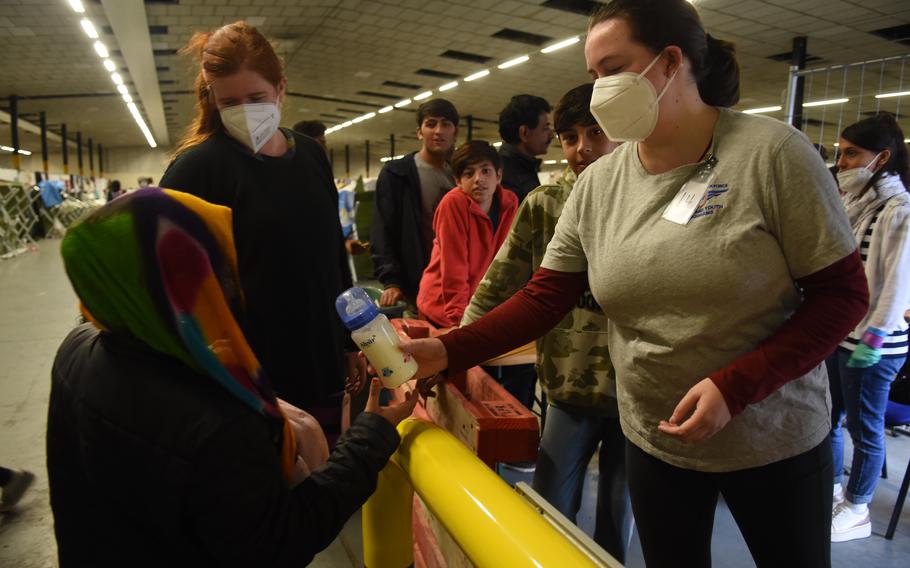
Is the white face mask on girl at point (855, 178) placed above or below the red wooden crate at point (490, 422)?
above

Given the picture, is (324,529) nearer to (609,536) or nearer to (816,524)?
(816,524)

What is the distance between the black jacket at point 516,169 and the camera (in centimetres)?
305

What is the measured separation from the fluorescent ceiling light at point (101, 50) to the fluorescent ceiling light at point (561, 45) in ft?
28.5

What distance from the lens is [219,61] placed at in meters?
1.57

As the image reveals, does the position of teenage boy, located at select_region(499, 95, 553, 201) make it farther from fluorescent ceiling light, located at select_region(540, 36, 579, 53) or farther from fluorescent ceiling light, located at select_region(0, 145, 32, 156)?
fluorescent ceiling light, located at select_region(0, 145, 32, 156)

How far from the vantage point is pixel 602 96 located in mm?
1176

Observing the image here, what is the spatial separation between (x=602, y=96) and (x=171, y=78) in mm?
16017

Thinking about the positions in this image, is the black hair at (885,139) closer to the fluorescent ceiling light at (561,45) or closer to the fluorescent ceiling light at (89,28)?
the fluorescent ceiling light at (561,45)

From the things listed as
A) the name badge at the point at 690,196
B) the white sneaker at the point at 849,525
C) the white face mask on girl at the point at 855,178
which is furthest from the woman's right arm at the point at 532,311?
the white face mask on girl at the point at 855,178

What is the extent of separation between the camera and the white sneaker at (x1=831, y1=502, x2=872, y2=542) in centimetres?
241

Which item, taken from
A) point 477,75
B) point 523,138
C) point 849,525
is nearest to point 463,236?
point 523,138

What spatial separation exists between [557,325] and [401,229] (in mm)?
1665

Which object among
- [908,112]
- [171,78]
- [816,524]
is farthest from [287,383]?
[908,112]

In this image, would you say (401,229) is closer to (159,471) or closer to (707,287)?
(707,287)
